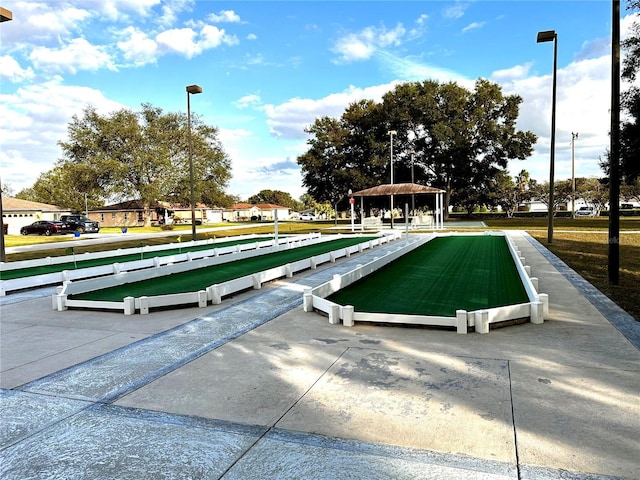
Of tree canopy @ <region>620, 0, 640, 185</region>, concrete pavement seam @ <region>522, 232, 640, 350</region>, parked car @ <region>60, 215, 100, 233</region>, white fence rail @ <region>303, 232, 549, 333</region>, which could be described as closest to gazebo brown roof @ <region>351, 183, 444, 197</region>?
tree canopy @ <region>620, 0, 640, 185</region>

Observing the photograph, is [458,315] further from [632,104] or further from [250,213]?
[250,213]

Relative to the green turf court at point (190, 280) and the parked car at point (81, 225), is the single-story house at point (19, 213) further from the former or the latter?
the green turf court at point (190, 280)

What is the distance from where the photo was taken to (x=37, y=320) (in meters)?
7.55

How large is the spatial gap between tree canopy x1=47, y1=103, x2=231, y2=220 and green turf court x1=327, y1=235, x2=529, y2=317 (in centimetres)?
4142

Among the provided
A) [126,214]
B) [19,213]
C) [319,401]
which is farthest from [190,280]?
[126,214]

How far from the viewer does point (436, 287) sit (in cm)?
911

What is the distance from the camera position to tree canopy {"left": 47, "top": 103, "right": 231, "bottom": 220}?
4780 cm

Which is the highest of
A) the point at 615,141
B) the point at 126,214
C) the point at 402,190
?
the point at 402,190

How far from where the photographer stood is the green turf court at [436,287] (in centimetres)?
747

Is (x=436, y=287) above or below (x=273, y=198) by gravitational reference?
below

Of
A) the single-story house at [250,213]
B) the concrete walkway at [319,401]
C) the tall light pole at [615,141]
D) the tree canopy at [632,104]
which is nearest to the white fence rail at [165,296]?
the concrete walkway at [319,401]

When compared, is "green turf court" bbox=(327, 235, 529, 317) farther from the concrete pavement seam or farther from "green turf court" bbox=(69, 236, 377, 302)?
"green turf court" bbox=(69, 236, 377, 302)

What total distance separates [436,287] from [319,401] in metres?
5.55

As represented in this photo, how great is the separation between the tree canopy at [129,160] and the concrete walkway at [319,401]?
44716 mm
